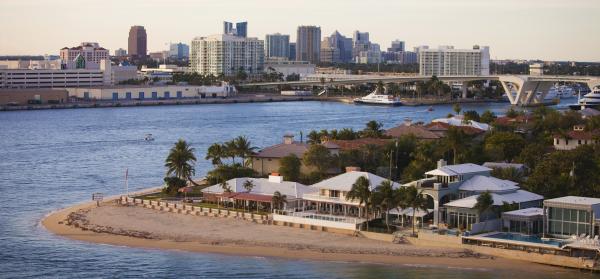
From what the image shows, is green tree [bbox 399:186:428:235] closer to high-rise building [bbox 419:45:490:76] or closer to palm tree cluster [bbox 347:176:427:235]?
palm tree cluster [bbox 347:176:427:235]

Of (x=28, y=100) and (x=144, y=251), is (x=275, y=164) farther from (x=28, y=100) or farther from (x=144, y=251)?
(x=28, y=100)

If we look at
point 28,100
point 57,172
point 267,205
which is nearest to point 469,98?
point 28,100

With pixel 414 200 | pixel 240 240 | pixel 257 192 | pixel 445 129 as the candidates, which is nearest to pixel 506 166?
pixel 414 200

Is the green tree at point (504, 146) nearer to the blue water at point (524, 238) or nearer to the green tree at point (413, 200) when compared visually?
the green tree at point (413, 200)

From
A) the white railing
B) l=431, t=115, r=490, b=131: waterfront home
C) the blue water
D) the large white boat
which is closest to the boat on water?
the large white boat

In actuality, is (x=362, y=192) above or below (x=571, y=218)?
above

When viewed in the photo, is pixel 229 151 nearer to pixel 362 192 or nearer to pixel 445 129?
pixel 362 192
